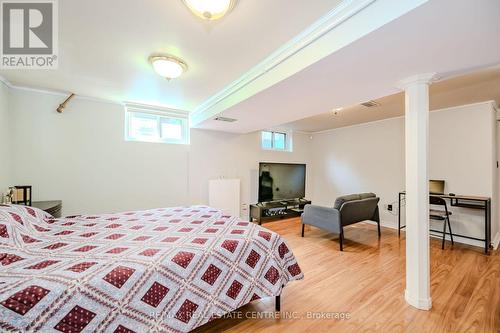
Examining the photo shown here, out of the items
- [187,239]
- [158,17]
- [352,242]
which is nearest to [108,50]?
[158,17]

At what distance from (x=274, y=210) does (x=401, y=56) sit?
155 inches

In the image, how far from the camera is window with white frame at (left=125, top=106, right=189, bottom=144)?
3668 millimetres

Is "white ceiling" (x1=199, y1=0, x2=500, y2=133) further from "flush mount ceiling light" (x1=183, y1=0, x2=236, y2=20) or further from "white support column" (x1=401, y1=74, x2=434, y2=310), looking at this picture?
"flush mount ceiling light" (x1=183, y1=0, x2=236, y2=20)

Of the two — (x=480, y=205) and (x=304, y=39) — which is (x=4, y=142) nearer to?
(x=304, y=39)

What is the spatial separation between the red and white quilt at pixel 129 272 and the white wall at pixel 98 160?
4.22 feet

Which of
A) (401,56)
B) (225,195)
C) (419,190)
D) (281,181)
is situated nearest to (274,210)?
(281,181)

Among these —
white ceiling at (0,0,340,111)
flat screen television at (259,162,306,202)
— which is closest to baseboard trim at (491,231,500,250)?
flat screen television at (259,162,306,202)

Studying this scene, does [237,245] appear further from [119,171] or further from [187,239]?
[119,171]

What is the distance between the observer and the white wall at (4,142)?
2.55 m

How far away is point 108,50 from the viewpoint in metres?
1.97

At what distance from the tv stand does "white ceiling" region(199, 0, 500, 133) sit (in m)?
2.78

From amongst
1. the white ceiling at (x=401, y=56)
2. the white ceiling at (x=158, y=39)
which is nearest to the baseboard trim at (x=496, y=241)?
the white ceiling at (x=401, y=56)

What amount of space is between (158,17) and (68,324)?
2003mm

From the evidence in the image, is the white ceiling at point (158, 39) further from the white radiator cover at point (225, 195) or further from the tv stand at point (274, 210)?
the tv stand at point (274, 210)
